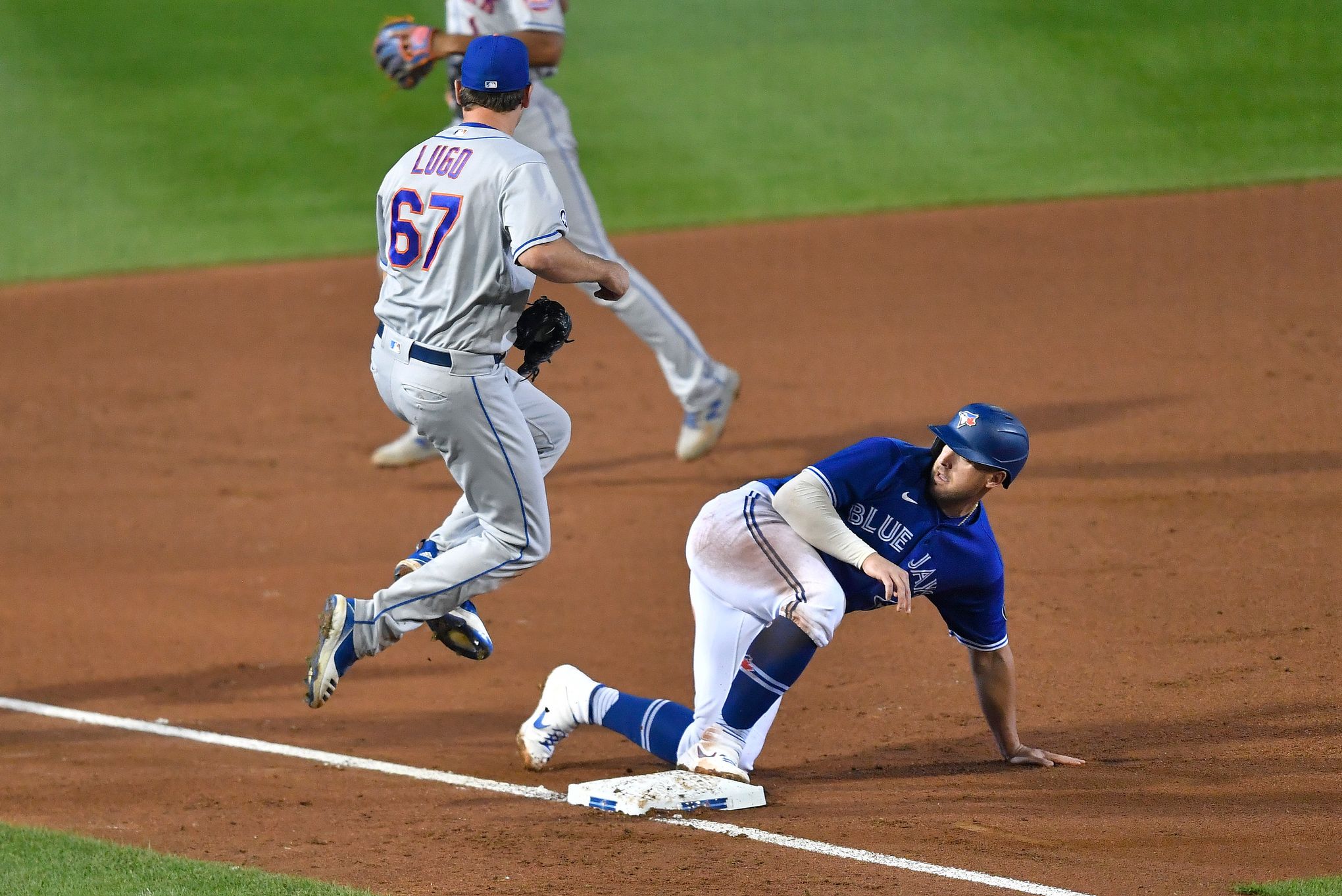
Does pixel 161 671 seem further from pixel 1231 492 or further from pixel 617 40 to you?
pixel 617 40

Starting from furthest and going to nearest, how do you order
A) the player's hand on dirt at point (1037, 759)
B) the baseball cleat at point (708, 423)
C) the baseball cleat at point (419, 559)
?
Answer: the baseball cleat at point (708, 423)
the baseball cleat at point (419, 559)
the player's hand on dirt at point (1037, 759)

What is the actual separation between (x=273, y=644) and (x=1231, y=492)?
433 centimetres

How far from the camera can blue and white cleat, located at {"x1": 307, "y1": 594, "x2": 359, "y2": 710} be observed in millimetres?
4648

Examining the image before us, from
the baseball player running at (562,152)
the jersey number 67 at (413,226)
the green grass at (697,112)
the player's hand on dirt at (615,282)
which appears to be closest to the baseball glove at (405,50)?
the baseball player running at (562,152)

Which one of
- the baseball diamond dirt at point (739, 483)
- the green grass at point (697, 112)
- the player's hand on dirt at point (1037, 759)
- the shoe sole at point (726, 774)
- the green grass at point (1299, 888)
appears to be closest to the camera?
the green grass at point (1299, 888)

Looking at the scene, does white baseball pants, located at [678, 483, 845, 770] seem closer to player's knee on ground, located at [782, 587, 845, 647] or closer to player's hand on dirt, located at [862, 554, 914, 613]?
player's knee on ground, located at [782, 587, 845, 647]

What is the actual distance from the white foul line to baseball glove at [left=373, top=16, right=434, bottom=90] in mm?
2937

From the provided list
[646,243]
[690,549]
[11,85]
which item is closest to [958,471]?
[690,549]

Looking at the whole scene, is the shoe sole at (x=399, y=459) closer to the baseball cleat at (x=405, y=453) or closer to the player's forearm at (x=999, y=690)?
the baseball cleat at (x=405, y=453)

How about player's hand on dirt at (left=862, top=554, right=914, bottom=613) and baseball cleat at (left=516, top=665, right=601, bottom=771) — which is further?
baseball cleat at (left=516, top=665, right=601, bottom=771)

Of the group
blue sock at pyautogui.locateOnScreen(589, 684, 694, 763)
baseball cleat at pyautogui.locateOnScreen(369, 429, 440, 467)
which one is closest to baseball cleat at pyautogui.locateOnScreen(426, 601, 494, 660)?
blue sock at pyautogui.locateOnScreen(589, 684, 694, 763)

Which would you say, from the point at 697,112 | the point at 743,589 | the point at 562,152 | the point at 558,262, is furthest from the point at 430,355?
the point at 697,112

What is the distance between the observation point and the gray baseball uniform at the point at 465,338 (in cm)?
436

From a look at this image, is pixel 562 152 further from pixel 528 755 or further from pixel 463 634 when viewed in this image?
pixel 528 755
